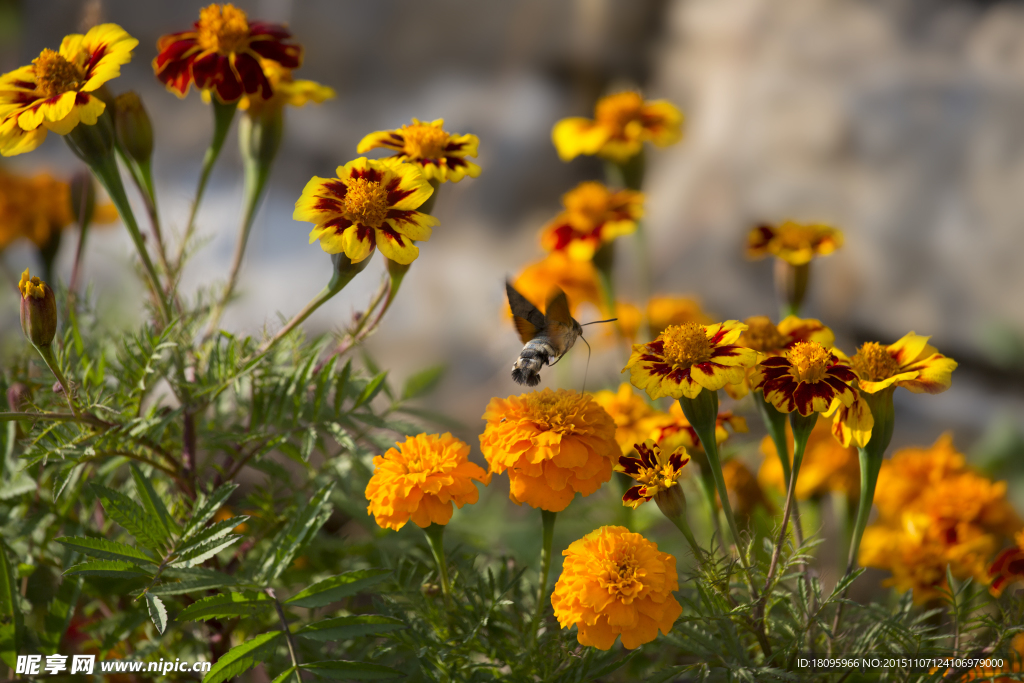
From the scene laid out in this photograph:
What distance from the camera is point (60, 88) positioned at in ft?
1.80

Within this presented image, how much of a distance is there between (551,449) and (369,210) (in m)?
0.20

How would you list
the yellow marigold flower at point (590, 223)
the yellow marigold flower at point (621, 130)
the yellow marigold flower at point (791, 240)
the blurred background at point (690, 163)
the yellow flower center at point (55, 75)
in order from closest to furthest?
the yellow flower center at point (55, 75) < the yellow marigold flower at point (791, 240) < the yellow marigold flower at point (590, 223) < the yellow marigold flower at point (621, 130) < the blurred background at point (690, 163)

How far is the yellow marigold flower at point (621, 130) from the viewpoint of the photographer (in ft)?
2.86

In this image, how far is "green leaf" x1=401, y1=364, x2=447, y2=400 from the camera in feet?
2.38

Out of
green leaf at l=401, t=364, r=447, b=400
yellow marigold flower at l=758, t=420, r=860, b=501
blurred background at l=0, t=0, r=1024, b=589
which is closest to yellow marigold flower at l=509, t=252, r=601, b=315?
blurred background at l=0, t=0, r=1024, b=589

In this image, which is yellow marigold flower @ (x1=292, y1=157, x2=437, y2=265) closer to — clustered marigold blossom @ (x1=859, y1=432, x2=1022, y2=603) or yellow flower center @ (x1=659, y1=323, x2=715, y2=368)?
yellow flower center @ (x1=659, y1=323, x2=715, y2=368)

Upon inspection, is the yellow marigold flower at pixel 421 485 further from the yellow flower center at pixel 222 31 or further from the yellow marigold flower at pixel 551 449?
the yellow flower center at pixel 222 31

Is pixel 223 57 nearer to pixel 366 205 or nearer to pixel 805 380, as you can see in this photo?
pixel 366 205

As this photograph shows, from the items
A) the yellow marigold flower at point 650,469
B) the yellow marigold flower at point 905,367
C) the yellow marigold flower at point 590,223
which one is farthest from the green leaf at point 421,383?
the yellow marigold flower at point 905,367

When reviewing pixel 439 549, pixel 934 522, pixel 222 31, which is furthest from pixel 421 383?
pixel 934 522

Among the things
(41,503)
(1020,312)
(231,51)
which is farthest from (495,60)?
(41,503)

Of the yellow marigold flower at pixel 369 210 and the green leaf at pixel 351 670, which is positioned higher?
the yellow marigold flower at pixel 369 210

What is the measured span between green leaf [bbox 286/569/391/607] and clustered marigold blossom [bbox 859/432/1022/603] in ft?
1.49

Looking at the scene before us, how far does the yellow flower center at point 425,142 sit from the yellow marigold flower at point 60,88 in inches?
7.7
